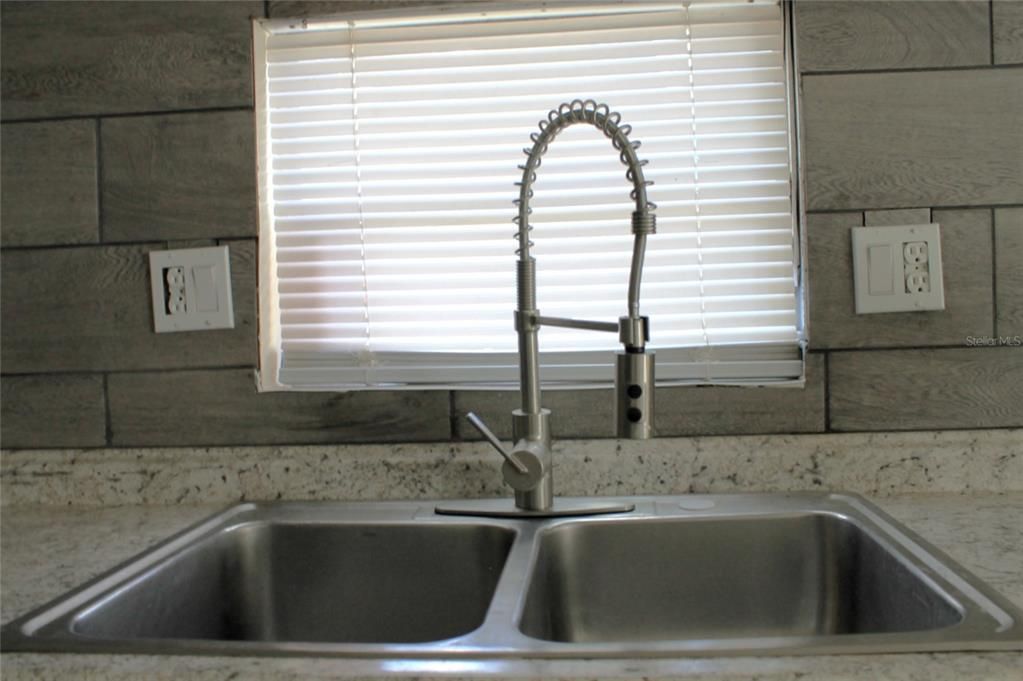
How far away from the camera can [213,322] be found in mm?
1325

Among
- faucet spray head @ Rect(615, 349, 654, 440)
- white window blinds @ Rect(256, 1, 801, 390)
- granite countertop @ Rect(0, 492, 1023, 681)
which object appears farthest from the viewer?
white window blinds @ Rect(256, 1, 801, 390)

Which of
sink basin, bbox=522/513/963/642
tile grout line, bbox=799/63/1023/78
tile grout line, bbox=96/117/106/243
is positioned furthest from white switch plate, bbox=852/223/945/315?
tile grout line, bbox=96/117/106/243

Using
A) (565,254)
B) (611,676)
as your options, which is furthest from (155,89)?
(611,676)

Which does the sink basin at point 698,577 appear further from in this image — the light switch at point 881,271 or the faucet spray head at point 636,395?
the light switch at point 881,271

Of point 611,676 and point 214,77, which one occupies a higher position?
point 214,77

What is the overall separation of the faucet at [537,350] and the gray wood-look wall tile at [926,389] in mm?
348

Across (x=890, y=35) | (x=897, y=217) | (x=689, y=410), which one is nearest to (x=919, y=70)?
(x=890, y=35)

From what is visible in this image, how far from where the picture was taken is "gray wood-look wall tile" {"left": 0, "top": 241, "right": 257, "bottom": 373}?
52.4 inches

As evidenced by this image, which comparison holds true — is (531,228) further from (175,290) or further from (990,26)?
(990,26)

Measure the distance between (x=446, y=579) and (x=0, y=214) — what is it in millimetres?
906

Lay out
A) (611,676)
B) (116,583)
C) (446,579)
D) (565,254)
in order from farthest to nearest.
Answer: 1. (565,254)
2. (446,579)
3. (116,583)
4. (611,676)

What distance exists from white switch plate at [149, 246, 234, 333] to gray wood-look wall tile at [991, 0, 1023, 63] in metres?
1.15

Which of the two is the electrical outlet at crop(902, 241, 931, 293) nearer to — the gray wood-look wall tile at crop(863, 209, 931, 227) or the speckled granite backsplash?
the gray wood-look wall tile at crop(863, 209, 931, 227)

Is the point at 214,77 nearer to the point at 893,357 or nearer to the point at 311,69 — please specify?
the point at 311,69
